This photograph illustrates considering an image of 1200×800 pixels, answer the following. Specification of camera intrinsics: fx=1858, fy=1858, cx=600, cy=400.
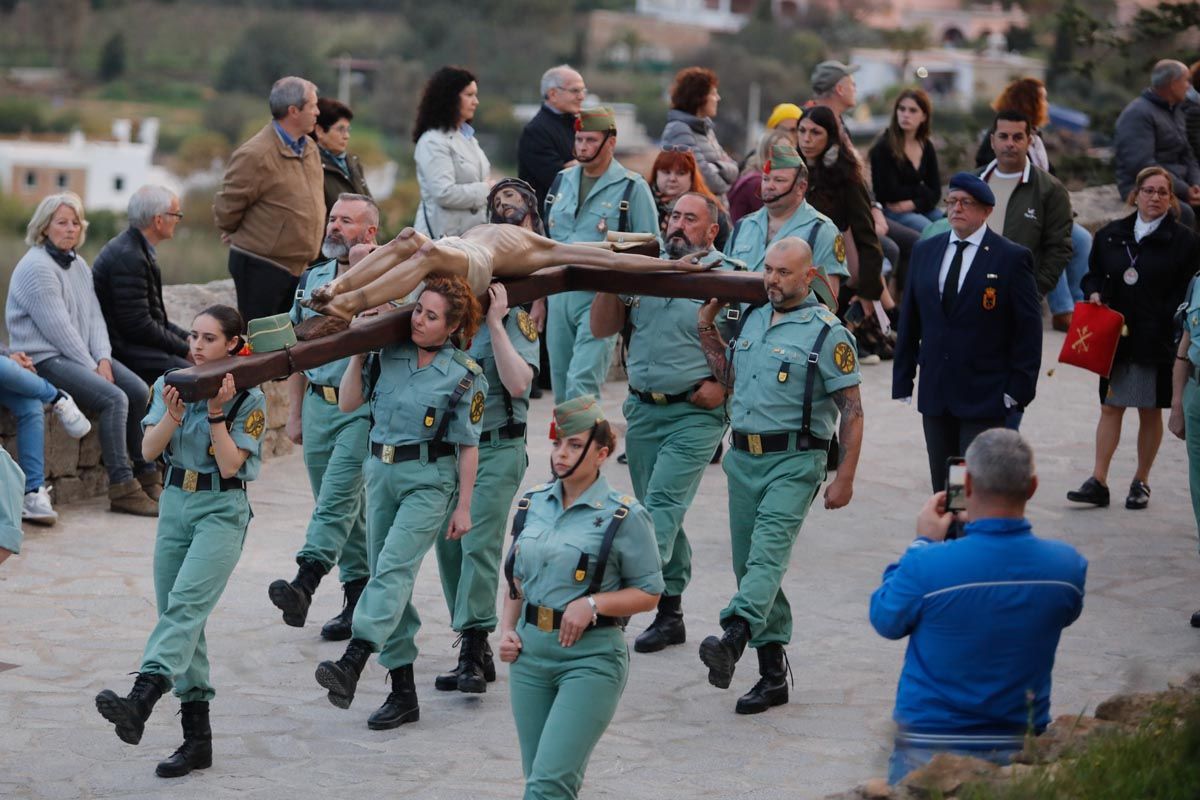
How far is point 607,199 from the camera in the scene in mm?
9898

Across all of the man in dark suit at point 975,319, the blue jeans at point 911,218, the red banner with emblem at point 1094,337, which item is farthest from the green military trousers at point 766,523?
the blue jeans at point 911,218

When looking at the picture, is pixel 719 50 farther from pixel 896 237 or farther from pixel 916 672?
pixel 916 672

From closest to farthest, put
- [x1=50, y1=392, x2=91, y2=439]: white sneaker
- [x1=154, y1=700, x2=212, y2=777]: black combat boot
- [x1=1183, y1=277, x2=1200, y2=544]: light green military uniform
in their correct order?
1. [x1=154, y1=700, x2=212, y2=777]: black combat boot
2. [x1=1183, y1=277, x2=1200, y2=544]: light green military uniform
3. [x1=50, y1=392, x2=91, y2=439]: white sneaker

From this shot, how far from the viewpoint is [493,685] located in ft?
26.6

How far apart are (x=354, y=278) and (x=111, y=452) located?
A: 4035mm

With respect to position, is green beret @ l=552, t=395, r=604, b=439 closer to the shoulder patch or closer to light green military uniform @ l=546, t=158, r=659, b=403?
the shoulder patch


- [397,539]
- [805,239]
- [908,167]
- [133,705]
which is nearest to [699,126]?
[908,167]

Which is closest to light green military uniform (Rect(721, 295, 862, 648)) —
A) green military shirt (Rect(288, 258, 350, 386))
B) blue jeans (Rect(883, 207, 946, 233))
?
green military shirt (Rect(288, 258, 350, 386))

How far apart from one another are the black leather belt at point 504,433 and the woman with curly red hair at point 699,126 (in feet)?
14.6

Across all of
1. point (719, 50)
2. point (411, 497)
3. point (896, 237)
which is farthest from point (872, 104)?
point (411, 497)

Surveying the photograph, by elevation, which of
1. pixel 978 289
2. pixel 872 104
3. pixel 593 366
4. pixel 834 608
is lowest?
pixel 872 104

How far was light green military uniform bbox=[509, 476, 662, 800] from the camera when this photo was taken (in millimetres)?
5805

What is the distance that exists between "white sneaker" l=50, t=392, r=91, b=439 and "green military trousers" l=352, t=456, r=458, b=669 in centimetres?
334

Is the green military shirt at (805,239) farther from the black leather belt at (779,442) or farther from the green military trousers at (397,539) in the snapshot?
the green military trousers at (397,539)
